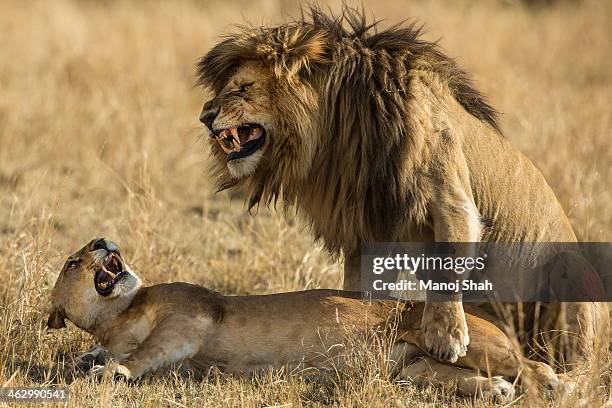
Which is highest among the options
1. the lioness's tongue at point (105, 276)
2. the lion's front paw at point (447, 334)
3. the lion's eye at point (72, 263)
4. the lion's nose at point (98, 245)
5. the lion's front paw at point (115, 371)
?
the lion's nose at point (98, 245)

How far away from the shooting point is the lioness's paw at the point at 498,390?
4.33m

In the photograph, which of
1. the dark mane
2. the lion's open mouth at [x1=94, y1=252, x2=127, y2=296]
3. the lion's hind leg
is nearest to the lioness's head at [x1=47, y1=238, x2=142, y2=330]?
the lion's open mouth at [x1=94, y1=252, x2=127, y2=296]

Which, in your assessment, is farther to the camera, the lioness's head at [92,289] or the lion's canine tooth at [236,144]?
the lioness's head at [92,289]

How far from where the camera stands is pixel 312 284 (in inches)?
231

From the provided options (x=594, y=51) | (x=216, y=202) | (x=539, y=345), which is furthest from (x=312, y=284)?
(x=594, y=51)

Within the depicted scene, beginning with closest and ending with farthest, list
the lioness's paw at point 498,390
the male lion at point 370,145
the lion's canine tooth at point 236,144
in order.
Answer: the lioness's paw at point 498,390
the male lion at point 370,145
the lion's canine tooth at point 236,144

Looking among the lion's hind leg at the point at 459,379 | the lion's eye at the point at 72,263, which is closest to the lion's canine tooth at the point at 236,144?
the lion's eye at the point at 72,263

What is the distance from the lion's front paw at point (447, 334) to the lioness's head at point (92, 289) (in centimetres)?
140

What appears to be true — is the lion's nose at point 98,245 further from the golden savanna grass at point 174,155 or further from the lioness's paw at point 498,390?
the lioness's paw at point 498,390

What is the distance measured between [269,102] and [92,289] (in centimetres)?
120

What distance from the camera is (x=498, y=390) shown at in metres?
4.35

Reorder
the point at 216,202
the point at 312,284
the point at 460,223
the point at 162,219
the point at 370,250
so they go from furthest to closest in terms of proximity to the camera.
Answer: the point at 216,202 → the point at 162,219 → the point at 312,284 → the point at 370,250 → the point at 460,223

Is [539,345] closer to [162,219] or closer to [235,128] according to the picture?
[235,128]

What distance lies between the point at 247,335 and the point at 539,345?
4.26 ft
